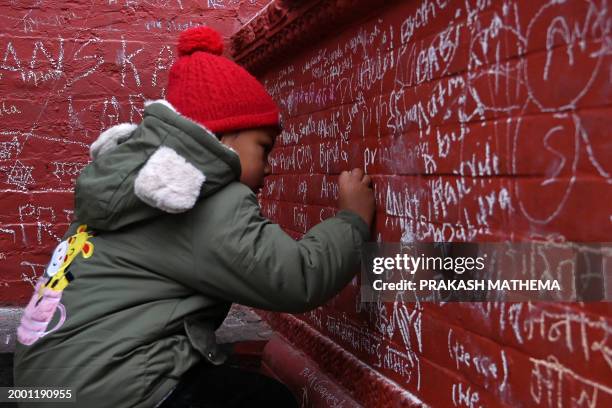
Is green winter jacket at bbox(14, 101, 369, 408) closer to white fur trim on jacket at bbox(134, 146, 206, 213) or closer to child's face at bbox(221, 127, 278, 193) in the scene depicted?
→ white fur trim on jacket at bbox(134, 146, 206, 213)

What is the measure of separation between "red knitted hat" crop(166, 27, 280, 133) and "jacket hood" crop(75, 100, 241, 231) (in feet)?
0.36

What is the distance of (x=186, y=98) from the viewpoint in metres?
2.26

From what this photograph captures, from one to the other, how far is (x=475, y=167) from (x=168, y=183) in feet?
2.77

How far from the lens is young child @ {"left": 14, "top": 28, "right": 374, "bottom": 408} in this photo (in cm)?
200

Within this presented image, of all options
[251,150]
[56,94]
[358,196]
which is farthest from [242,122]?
[56,94]

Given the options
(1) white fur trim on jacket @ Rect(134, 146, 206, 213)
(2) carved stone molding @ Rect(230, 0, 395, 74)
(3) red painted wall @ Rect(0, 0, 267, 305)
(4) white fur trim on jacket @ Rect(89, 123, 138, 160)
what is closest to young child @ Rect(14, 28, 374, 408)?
(1) white fur trim on jacket @ Rect(134, 146, 206, 213)

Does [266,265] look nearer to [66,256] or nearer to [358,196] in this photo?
[358,196]

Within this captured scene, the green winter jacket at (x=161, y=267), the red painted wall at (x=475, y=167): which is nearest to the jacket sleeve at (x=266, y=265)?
the green winter jacket at (x=161, y=267)

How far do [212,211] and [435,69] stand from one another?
0.78 metres

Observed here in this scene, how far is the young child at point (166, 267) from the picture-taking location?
2.00 meters

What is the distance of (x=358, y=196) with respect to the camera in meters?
2.32

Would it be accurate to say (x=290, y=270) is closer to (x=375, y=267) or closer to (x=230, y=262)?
(x=230, y=262)

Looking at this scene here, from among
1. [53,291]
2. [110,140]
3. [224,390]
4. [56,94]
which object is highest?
[56,94]

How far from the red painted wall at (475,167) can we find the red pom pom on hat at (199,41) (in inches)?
20.8
